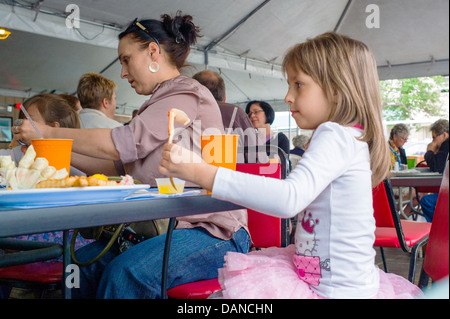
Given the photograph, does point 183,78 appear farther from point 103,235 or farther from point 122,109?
point 122,109

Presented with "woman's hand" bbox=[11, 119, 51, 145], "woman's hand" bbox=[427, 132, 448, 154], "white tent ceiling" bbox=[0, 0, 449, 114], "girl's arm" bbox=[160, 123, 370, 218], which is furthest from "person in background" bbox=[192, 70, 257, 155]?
"woman's hand" bbox=[427, 132, 448, 154]

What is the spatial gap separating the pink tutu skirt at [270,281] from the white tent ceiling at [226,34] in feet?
13.3

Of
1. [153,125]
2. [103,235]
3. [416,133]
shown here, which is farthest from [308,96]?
[416,133]

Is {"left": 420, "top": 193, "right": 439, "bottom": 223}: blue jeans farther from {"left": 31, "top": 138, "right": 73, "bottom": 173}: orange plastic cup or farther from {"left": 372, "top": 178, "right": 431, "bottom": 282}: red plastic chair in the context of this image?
{"left": 31, "top": 138, "right": 73, "bottom": 173}: orange plastic cup

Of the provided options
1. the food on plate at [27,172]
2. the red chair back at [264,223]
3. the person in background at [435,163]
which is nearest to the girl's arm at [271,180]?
the food on plate at [27,172]

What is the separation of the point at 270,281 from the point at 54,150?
553 mm

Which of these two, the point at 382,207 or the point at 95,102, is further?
the point at 95,102

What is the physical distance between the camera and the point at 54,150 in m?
0.94

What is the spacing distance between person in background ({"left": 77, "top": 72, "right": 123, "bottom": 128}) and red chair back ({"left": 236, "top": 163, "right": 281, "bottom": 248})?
189 centimetres

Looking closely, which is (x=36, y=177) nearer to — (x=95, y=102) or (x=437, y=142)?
(x=95, y=102)

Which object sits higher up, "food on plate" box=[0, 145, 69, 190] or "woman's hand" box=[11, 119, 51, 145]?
"woman's hand" box=[11, 119, 51, 145]

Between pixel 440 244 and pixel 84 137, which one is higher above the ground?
pixel 84 137

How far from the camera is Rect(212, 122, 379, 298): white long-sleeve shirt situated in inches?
29.8

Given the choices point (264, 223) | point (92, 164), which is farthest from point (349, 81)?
point (92, 164)
